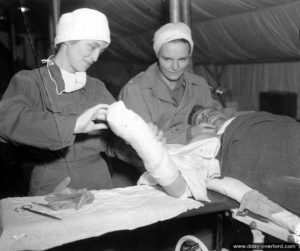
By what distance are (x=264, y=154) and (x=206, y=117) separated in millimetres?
710

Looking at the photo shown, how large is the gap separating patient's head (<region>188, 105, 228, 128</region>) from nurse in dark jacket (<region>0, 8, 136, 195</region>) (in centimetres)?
70

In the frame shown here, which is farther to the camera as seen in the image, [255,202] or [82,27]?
[82,27]

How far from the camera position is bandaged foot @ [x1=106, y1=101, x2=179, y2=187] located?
4.88 feet

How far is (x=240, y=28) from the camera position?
3.67 m

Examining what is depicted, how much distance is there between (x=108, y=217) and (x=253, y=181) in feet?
2.38

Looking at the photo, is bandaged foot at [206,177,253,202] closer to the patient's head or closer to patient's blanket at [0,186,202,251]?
patient's blanket at [0,186,202,251]

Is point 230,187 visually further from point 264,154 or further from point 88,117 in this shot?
point 88,117

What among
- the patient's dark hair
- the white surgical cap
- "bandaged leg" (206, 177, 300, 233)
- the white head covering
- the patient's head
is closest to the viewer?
"bandaged leg" (206, 177, 300, 233)

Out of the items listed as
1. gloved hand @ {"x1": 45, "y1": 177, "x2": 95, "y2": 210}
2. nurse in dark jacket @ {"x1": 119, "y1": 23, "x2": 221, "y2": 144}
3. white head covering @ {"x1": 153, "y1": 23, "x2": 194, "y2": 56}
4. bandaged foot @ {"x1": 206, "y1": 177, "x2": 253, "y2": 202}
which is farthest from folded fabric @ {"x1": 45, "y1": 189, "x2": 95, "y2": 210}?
white head covering @ {"x1": 153, "y1": 23, "x2": 194, "y2": 56}

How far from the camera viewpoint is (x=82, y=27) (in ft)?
5.41

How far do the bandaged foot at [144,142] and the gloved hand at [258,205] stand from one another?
31cm

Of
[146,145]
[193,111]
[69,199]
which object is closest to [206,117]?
[193,111]

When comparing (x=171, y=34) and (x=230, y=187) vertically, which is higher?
(x=171, y=34)

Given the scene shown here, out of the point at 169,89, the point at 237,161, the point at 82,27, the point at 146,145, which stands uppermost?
the point at 82,27
